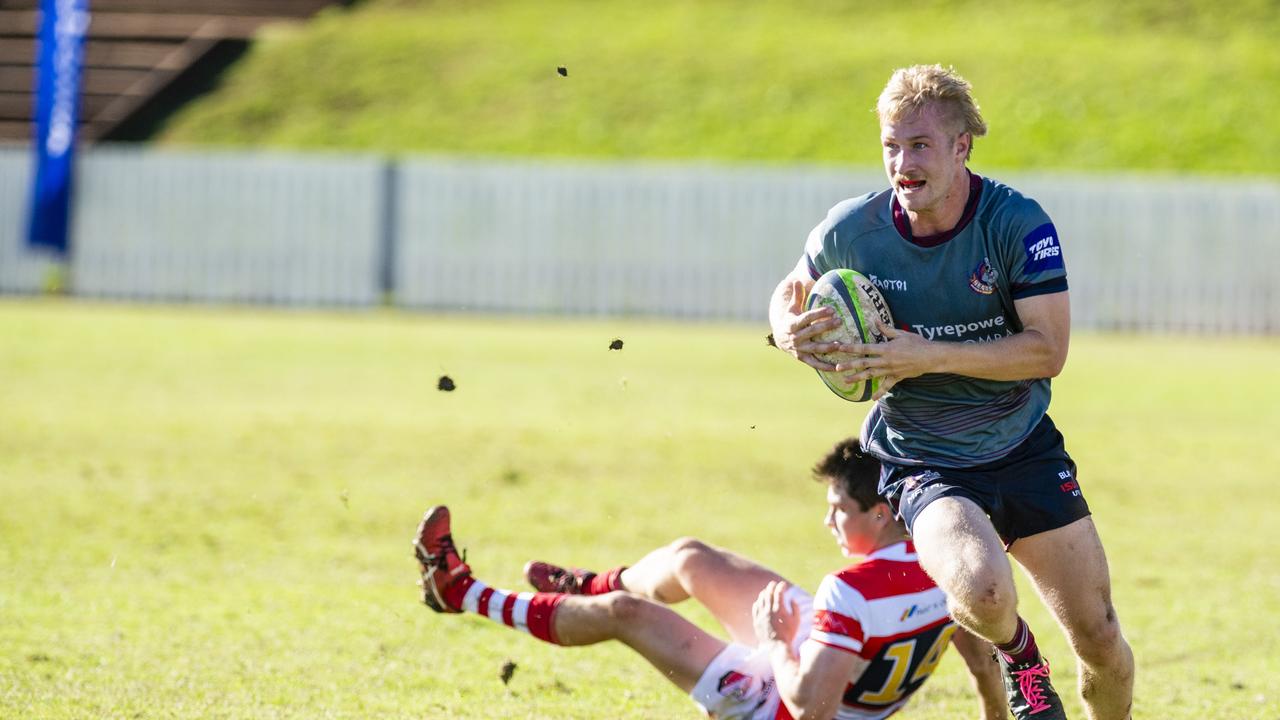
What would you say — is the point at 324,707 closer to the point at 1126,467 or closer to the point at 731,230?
the point at 1126,467

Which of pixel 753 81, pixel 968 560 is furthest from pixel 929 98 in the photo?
pixel 753 81

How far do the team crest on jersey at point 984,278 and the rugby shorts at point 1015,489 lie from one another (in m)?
0.55

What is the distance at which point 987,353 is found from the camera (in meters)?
5.48

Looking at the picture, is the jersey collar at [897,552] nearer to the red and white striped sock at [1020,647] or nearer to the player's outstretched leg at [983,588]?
the player's outstretched leg at [983,588]

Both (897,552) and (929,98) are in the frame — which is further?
(897,552)

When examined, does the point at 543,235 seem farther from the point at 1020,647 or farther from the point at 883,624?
the point at 1020,647

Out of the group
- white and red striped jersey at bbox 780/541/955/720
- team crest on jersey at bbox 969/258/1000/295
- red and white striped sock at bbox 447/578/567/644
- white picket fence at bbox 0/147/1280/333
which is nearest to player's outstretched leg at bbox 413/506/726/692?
red and white striped sock at bbox 447/578/567/644

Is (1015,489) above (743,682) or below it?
above

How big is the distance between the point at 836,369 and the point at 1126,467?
916 centimetres

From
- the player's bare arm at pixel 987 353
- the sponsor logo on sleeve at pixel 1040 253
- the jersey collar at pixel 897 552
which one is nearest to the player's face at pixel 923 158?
the sponsor logo on sleeve at pixel 1040 253

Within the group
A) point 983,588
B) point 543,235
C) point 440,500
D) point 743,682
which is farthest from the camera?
point 543,235

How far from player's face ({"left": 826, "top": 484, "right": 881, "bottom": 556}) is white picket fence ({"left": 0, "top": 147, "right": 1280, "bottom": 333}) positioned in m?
22.6

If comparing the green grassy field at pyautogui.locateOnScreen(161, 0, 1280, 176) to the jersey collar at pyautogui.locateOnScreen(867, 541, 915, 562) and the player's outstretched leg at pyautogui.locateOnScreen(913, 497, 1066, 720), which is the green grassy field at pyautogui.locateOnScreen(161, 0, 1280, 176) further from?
the player's outstretched leg at pyautogui.locateOnScreen(913, 497, 1066, 720)

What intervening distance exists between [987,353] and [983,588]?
31.3 inches
